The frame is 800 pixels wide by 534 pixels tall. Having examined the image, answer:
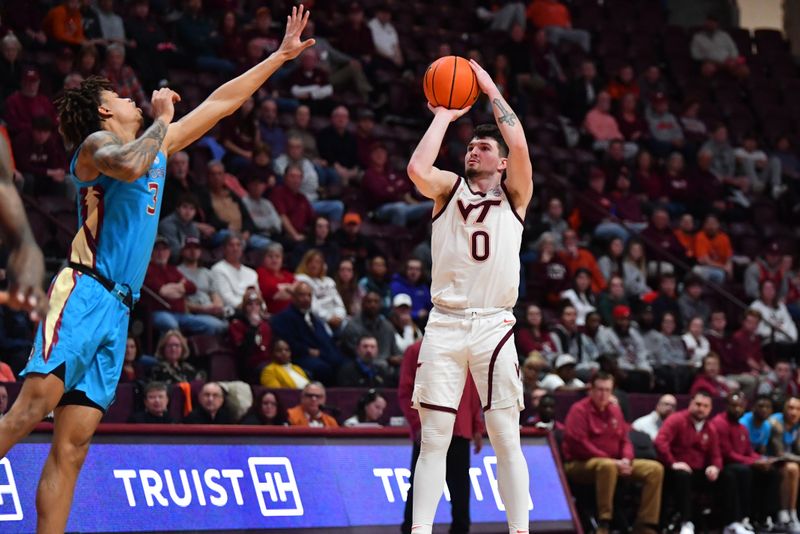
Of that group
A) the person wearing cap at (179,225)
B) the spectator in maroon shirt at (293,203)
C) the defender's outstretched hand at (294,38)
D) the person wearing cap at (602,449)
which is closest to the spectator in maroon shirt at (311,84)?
the spectator in maroon shirt at (293,203)

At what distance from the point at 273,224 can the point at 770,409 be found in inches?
213

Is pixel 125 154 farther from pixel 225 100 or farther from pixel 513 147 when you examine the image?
pixel 513 147

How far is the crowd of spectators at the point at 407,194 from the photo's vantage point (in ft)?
38.3

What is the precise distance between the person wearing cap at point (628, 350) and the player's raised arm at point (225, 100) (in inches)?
311

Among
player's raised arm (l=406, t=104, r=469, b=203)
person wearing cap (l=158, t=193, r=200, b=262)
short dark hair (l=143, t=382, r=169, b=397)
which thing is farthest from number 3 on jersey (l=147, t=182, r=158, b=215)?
person wearing cap (l=158, t=193, r=200, b=262)

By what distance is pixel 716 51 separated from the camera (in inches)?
822

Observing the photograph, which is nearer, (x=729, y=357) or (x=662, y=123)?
(x=729, y=357)

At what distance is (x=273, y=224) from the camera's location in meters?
13.6

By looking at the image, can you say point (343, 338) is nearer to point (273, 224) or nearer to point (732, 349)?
point (273, 224)

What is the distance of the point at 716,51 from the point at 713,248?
5147 millimetres

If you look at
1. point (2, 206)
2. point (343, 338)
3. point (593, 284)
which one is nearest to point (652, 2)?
point (593, 284)

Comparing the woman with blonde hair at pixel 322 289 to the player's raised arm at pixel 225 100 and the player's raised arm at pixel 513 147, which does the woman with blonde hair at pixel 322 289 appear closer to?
the player's raised arm at pixel 513 147

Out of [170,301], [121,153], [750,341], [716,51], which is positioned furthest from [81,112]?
[716,51]

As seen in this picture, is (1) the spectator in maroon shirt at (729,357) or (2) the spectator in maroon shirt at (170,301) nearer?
(2) the spectator in maroon shirt at (170,301)
